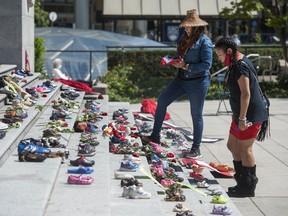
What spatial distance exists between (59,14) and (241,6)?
44.1 metres

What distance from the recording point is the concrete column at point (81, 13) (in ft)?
162

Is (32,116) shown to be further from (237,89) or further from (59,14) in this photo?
(59,14)

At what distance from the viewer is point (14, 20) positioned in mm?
13156

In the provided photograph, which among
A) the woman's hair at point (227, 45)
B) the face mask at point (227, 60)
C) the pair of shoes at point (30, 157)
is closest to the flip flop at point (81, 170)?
the pair of shoes at point (30, 157)

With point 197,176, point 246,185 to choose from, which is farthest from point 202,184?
point 246,185

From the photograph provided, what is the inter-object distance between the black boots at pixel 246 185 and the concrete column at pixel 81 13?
42.1 metres

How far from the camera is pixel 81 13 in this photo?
162 feet

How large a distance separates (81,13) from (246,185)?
139 ft

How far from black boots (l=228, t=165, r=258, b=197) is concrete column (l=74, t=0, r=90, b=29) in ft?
138

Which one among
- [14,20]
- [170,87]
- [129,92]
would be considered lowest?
[129,92]

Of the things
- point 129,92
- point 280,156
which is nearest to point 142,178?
point 280,156

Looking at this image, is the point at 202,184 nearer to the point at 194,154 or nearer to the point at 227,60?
the point at 227,60

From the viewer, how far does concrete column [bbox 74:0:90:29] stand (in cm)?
4928

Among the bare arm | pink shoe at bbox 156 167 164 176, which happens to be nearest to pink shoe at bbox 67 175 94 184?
pink shoe at bbox 156 167 164 176
